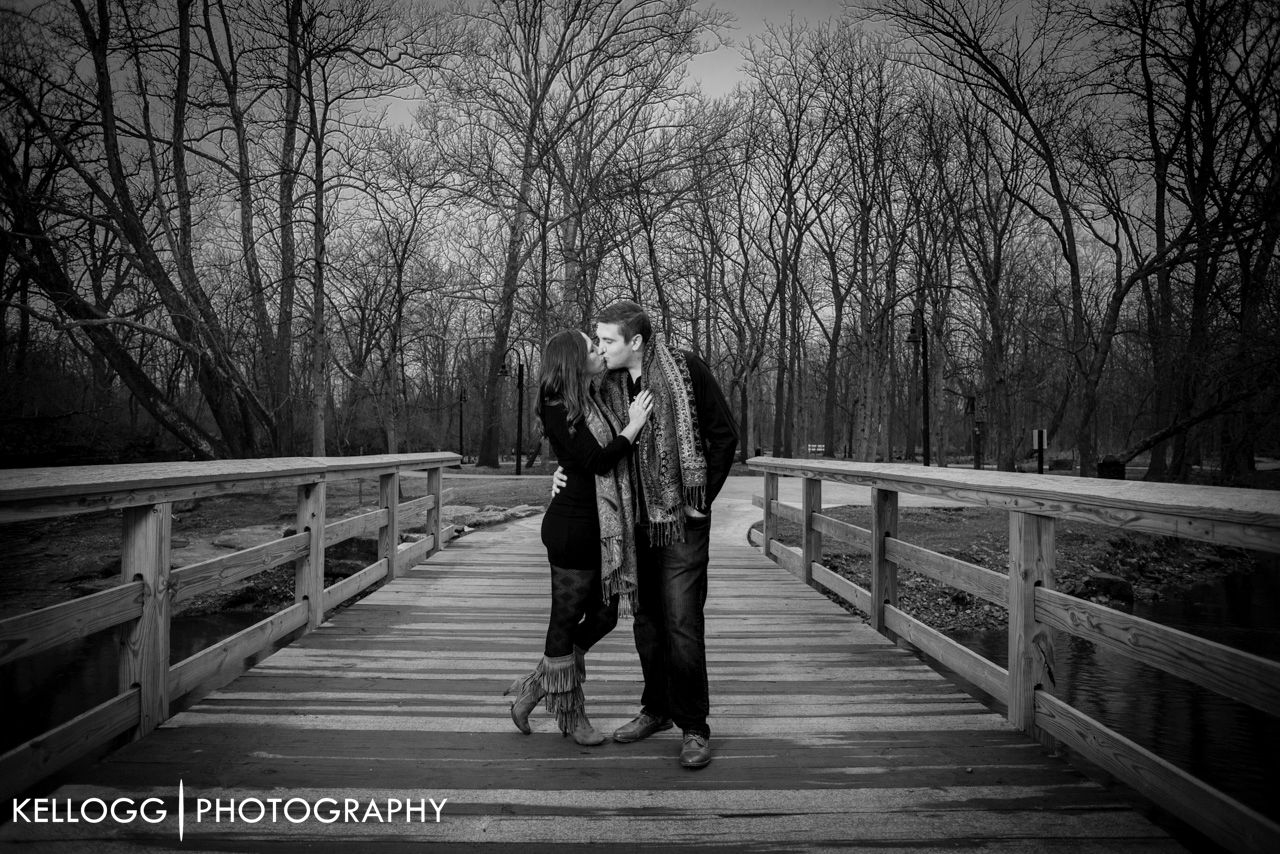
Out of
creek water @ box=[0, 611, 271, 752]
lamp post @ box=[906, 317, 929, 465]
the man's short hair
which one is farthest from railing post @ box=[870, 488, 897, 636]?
lamp post @ box=[906, 317, 929, 465]

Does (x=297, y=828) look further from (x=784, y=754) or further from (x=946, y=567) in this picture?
(x=946, y=567)

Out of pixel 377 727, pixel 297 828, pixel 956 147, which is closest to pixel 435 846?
pixel 297 828

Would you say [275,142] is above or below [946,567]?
above

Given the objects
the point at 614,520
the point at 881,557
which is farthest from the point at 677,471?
the point at 881,557

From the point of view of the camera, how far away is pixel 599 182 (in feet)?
65.9

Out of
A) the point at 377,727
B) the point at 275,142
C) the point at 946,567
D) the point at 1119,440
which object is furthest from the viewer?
the point at 1119,440

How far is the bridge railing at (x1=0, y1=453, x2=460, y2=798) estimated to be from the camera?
2480 mm

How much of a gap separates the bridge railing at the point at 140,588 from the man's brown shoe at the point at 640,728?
1.75m

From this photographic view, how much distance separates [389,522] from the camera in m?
6.56

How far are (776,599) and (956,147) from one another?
2236 centimetres

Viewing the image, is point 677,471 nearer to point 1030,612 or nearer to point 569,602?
point 569,602

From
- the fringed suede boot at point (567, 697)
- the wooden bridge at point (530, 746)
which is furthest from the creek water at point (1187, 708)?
the fringed suede boot at point (567, 697)

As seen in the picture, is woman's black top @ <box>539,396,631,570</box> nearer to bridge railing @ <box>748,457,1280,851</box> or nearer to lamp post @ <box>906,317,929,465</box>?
bridge railing @ <box>748,457,1280,851</box>

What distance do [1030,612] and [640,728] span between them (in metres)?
1.56
